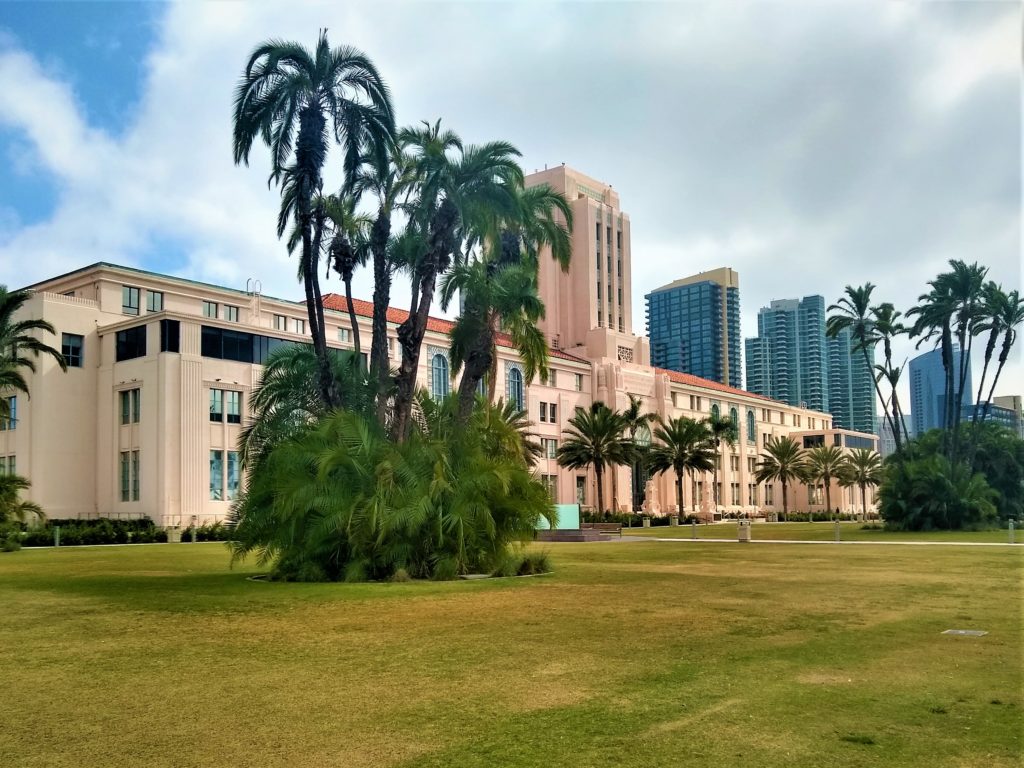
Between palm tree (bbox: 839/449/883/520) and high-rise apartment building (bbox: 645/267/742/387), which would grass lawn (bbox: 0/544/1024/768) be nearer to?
palm tree (bbox: 839/449/883/520)

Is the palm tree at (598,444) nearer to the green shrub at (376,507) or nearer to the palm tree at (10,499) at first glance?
the palm tree at (10,499)

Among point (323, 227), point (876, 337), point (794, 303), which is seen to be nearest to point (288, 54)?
point (323, 227)

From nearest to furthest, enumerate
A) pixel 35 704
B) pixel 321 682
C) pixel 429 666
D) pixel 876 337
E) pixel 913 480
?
pixel 35 704 → pixel 321 682 → pixel 429 666 → pixel 913 480 → pixel 876 337

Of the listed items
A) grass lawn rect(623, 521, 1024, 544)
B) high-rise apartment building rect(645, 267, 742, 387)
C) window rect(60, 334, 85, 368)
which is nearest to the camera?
grass lawn rect(623, 521, 1024, 544)

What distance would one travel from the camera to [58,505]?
5394cm

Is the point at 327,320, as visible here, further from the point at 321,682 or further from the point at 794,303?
the point at 794,303

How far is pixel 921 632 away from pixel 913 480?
4067 cm

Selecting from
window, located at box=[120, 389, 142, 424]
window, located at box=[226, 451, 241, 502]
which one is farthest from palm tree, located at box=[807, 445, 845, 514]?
window, located at box=[120, 389, 142, 424]

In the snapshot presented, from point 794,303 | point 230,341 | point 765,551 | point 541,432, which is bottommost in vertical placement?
point 765,551

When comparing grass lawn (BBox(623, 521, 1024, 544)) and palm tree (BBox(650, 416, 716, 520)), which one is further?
palm tree (BBox(650, 416, 716, 520))

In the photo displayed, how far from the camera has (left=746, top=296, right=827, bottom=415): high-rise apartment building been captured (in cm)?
17488

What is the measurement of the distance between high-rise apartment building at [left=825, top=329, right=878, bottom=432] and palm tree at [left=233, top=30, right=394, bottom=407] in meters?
165

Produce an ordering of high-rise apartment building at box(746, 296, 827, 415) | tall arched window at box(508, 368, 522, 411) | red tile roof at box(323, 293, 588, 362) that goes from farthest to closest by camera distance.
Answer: high-rise apartment building at box(746, 296, 827, 415), tall arched window at box(508, 368, 522, 411), red tile roof at box(323, 293, 588, 362)

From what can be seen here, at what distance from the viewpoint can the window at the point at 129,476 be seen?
2092 inches
